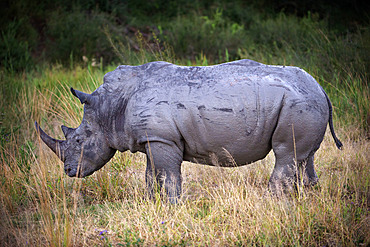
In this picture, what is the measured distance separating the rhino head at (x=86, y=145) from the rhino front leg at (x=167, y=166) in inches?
18.6

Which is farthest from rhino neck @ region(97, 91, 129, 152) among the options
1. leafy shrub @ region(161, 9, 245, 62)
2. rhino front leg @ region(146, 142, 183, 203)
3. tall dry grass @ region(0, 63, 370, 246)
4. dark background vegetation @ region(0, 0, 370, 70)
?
leafy shrub @ region(161, 9, 245, 62)

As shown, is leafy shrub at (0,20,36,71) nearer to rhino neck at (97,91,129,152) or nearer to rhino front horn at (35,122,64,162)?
rhino front horn at (35,122,64,162)

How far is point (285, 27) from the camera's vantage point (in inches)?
431

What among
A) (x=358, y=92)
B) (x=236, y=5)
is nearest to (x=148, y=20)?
(x=236, y=5)

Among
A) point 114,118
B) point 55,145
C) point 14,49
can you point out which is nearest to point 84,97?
point 114,118

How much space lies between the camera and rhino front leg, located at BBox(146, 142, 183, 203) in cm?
317

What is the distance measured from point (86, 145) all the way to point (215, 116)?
46.3 inches

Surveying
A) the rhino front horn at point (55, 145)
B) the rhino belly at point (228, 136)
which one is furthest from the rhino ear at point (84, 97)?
the rhino belly at point (228, 136)

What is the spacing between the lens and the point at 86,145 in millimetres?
3443

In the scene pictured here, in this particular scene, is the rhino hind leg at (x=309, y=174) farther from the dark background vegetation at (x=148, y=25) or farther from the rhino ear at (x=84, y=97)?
the dark background vegetation at (x=148, y=25)

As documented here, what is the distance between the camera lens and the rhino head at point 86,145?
134 inches

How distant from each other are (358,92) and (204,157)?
131 inches

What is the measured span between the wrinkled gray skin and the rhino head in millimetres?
36

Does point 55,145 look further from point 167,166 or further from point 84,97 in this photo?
point 167,166
